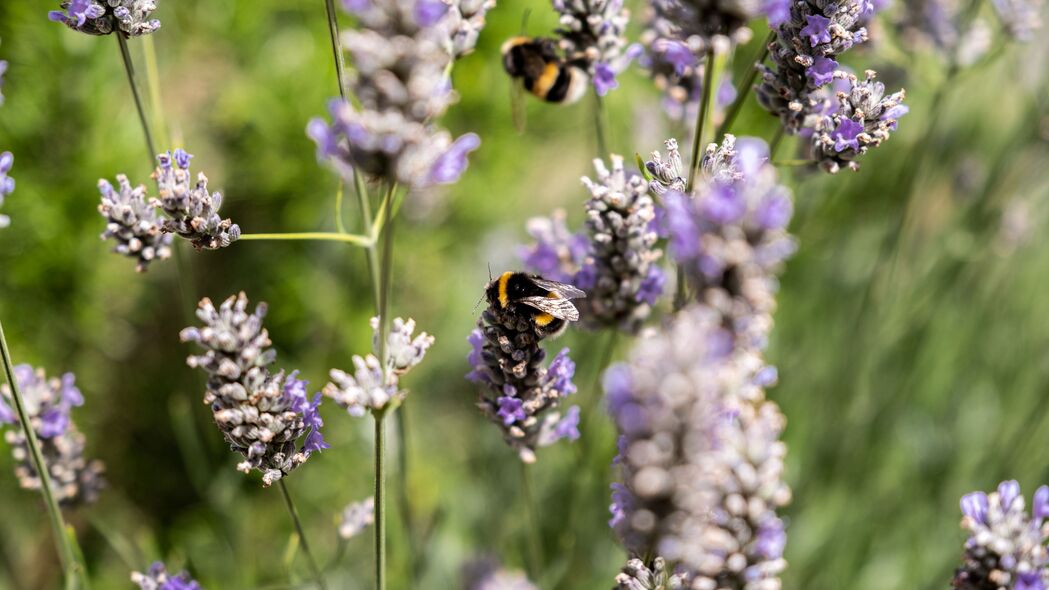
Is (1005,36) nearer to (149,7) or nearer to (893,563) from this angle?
(893,563)

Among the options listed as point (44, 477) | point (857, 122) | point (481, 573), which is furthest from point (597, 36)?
point (481, 573)

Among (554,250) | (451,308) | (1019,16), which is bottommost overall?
(554,250)

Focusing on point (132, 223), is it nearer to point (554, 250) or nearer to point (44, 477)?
point (44, 477)

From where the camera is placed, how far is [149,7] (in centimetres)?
151

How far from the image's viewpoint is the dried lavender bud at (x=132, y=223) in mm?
1516

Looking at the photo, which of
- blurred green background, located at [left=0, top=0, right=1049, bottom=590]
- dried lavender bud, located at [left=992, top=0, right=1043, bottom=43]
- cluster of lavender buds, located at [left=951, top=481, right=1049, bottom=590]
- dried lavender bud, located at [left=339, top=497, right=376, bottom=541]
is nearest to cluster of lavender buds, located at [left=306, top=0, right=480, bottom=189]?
dried lavender bud, located at [left=339, top=497, right=376, bottom=541]

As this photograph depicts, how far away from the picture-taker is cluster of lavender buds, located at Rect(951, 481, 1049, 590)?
129cm

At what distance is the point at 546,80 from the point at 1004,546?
4.92ft

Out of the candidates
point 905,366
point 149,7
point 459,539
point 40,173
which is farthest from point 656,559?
point 40,173

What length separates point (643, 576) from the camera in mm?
1312

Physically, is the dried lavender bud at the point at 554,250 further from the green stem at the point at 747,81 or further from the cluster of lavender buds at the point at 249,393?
the cluster of lavender buds at the point at 249,393

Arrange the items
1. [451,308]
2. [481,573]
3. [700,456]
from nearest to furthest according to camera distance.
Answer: [700,456], [481,573], [451,308]

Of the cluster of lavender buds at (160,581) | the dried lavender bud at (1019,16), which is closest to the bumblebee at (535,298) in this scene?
the cluster of lavender buds at (160,581)

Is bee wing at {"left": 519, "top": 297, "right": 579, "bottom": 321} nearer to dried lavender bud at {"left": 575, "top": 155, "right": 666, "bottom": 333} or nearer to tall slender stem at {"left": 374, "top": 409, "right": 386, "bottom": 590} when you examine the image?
dried lavender bud at {"left": 575, "top": 155, "right": 666, "bottom": 333}
